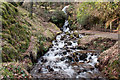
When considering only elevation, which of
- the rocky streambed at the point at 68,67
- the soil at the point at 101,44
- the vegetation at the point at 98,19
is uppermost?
the vegetation at the point at 98,19

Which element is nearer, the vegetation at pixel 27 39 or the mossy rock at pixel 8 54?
the mossy rock at pixel 8 54

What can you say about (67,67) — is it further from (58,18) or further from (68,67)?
(58,18)

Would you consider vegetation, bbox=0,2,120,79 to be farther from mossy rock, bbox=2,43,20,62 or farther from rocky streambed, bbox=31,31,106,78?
rocky streambed, bbox=31,31,106,78

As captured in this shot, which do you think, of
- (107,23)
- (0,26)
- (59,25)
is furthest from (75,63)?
(59,25)

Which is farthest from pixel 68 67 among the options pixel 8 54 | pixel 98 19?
pixel 98 19

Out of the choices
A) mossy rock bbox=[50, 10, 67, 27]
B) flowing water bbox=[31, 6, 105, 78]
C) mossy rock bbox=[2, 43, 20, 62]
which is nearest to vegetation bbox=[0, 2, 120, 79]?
mossy rock bbox=[2, 43, 20, 62]

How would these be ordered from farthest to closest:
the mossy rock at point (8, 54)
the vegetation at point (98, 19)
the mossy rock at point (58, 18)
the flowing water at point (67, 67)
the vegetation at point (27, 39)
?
the mossy rock at point (58, 18)
the vegetation at point (98, 19)
the flowing water at point (67, 67)
the vegetation at point (27, 39)
the mossy rock at point (8, 54)

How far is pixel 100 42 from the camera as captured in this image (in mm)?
12289

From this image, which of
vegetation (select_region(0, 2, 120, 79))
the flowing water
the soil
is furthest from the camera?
the soil

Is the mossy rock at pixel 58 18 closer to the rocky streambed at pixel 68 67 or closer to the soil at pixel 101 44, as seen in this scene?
the soil at pixel 101 44

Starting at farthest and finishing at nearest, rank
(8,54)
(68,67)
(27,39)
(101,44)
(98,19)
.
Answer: (98,19) → (101,44) → (27,39) → (68,67) → (8,54)

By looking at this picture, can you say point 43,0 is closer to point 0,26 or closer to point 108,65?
point 0,26

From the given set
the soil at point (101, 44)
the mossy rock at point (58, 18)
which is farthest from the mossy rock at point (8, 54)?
the mossy rock at point (58, 18)

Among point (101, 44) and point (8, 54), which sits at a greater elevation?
point (8, 54)
